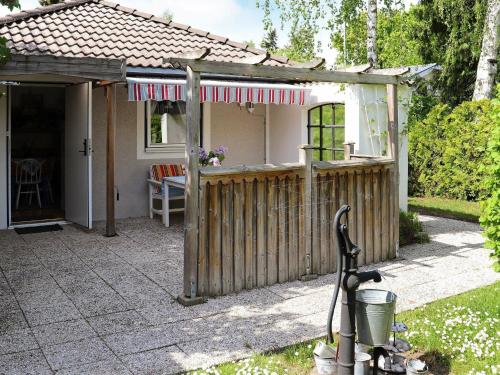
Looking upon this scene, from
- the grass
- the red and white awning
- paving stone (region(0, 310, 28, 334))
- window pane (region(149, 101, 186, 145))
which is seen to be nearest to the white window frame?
window pane (region(149, 101, 186, 145))

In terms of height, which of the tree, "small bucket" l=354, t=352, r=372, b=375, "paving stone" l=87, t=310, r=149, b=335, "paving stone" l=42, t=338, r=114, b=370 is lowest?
"paving stone" l=42, t=338, r=114, b=370

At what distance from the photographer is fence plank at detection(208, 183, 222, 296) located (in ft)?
22.0

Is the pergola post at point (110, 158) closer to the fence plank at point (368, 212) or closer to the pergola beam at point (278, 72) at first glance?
the pergola beam at point (278, 72)

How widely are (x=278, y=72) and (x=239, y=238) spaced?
2290 mm

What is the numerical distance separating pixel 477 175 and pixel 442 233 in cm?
499

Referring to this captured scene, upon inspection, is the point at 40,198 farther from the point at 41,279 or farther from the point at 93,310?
the point at 93,310

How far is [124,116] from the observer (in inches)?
482

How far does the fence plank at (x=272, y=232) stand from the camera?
7.27 meters

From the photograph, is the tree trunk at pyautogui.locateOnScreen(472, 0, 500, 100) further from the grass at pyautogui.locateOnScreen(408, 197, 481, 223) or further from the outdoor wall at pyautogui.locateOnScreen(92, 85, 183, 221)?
the outdoor wall at pyautogui.locateOnScreen(92, 85, 183, 221)

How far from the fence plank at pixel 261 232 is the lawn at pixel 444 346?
194 cm

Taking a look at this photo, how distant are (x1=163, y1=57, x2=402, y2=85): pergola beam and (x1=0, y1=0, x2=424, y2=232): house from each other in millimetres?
2461

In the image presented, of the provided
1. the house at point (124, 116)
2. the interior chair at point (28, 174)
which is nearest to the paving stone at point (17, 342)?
the house at point (124, 116)

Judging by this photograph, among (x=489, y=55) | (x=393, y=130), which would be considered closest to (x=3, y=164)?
(x=393, y=130)

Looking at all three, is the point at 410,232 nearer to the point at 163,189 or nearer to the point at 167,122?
the point at 163,189
